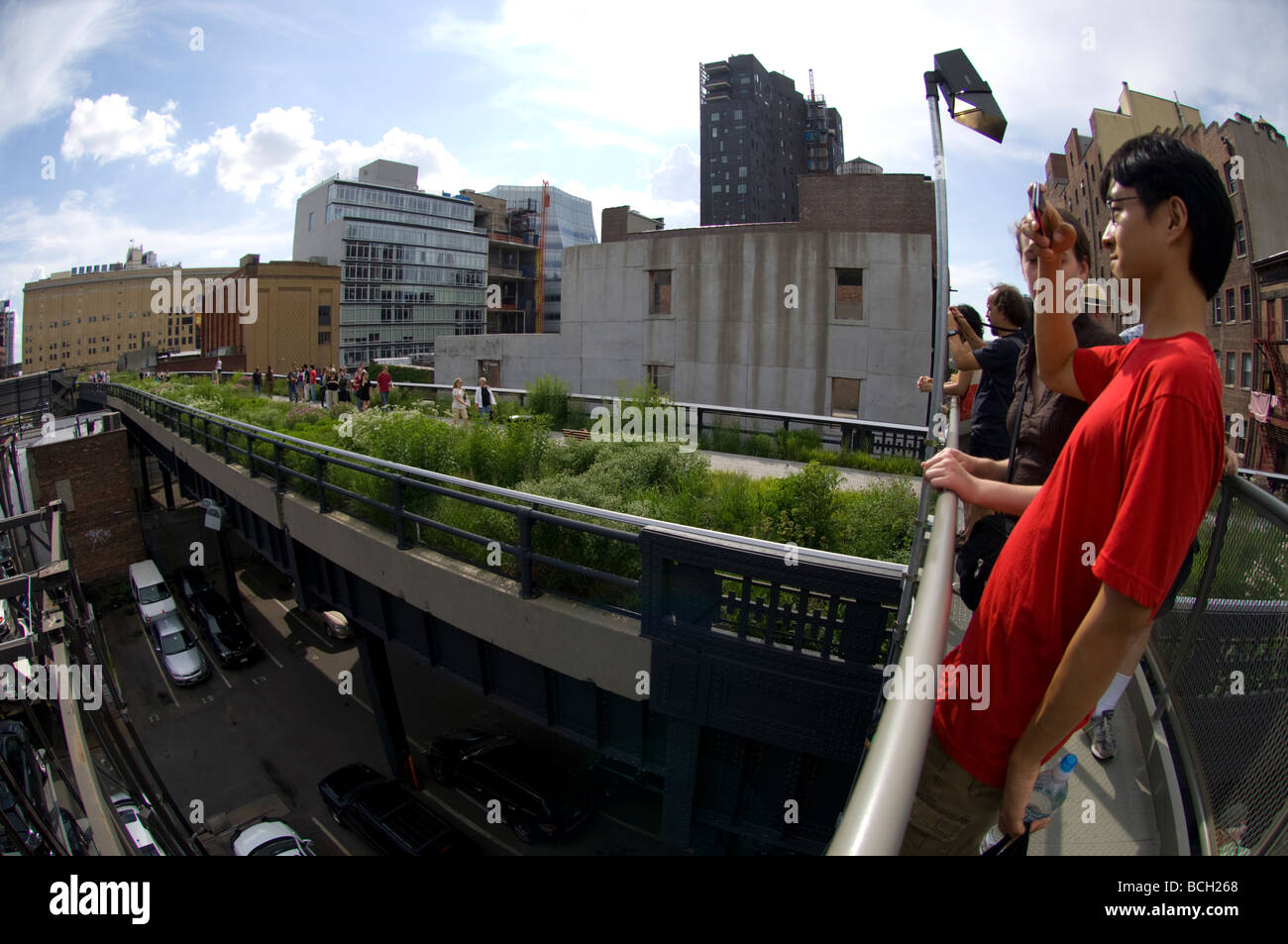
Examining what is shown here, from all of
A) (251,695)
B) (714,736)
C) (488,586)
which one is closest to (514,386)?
(251,695)

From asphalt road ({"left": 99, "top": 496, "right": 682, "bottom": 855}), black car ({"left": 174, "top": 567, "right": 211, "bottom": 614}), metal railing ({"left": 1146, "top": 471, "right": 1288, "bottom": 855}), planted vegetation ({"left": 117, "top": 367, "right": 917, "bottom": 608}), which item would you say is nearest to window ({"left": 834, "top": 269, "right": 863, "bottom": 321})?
planted vegetation ({"left": 117, "top": 367, "right": 917, "bottom": 608})

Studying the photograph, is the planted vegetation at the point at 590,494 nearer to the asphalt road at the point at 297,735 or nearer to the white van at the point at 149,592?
the asphalt road at the point at 297,735

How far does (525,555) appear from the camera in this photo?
6.38 metres

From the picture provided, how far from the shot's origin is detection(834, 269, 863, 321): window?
2438 cm

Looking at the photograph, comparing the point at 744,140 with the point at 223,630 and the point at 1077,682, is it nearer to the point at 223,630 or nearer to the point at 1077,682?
the point at 223,630

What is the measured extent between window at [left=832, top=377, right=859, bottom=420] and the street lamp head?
23201 mm

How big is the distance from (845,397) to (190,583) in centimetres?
2809

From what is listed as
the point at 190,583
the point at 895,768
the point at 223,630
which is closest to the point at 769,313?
the point at 223,630

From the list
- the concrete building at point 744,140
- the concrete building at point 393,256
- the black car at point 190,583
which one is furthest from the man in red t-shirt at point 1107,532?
the concrete building at point 744,140

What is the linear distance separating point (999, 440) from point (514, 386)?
28.2 metres

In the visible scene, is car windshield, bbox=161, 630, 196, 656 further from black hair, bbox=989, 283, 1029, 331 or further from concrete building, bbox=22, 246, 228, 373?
concrete building, bbox=22, 246, 228, 373

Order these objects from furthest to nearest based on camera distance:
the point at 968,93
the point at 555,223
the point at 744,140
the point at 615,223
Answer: the point at 744,140, the point at 555,223, the point at 615,223, the point at 968,93

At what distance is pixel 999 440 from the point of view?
4344mm
